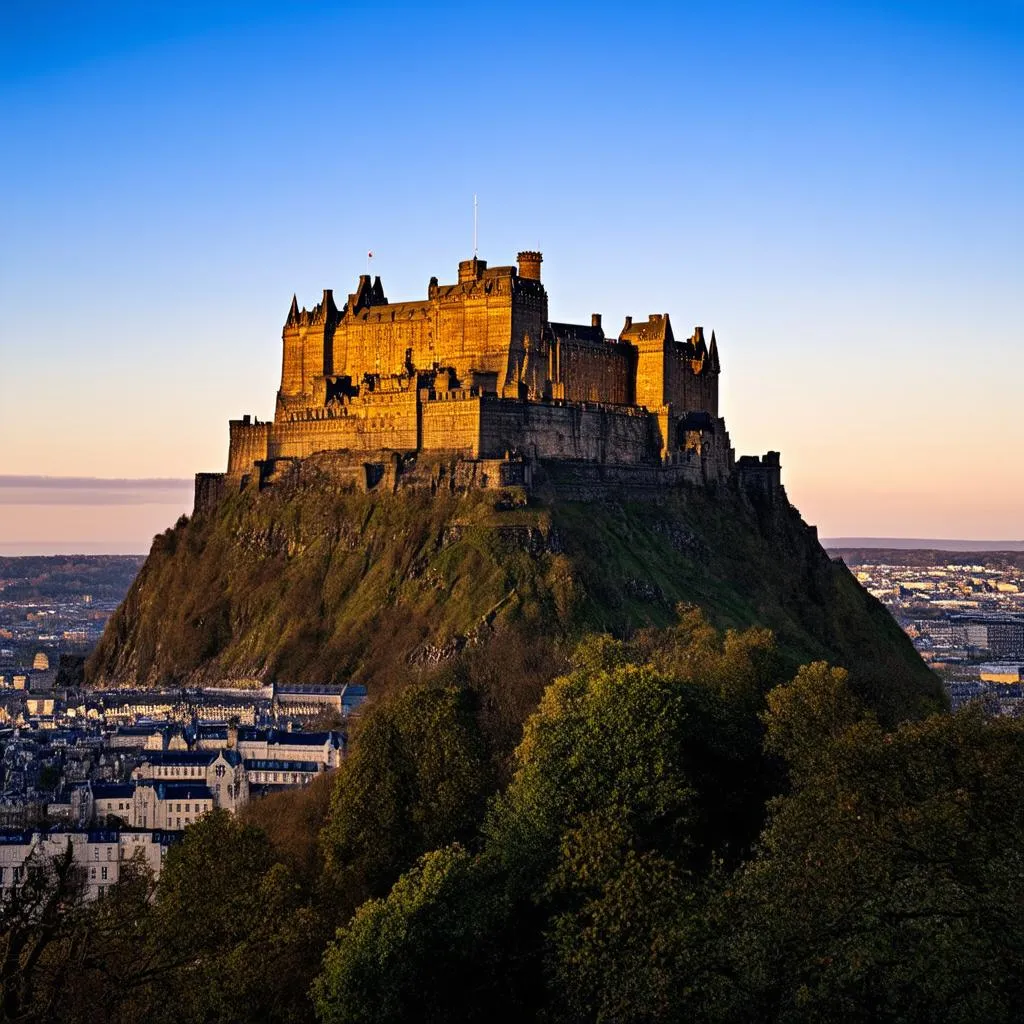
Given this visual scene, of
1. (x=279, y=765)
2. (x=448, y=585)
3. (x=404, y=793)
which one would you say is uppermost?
(x=448, y=585)

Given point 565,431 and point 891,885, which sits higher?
point 565,431

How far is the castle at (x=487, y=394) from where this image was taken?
151 meters

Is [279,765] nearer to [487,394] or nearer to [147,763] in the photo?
[147,763]

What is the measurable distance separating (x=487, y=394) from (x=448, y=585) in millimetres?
15741

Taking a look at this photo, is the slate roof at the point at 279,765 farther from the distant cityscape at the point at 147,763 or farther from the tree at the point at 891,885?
the tree at the point at 891,885

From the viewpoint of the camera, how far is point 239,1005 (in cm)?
5384

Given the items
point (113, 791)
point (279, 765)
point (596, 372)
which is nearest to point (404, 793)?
point (113, 791)

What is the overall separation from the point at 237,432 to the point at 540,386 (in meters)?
27.2

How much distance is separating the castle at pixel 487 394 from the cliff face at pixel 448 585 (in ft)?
8.87

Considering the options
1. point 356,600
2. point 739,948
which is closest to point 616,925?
point 739,948

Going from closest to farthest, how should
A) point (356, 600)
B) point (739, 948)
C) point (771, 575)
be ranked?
point (739, 948) < point (356, 600) < point (771, 575)

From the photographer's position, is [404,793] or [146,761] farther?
[146,761]

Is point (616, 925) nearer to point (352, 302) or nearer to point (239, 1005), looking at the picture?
point (239, 1005)

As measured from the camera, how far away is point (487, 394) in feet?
490
